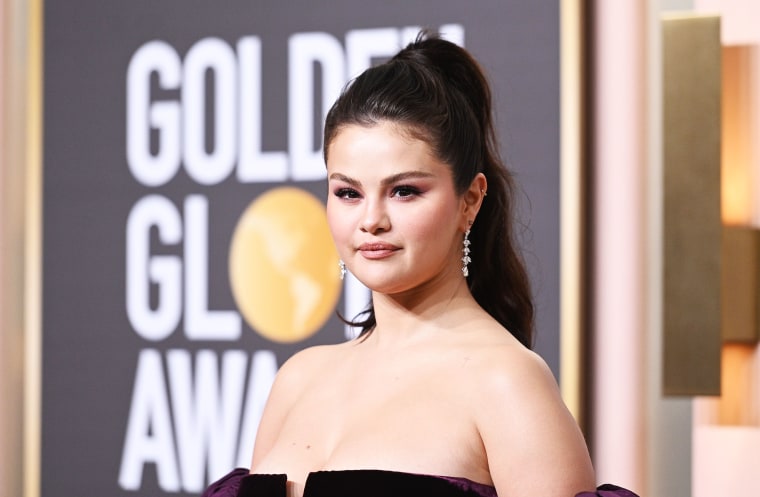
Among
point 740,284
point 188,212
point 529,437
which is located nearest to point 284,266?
point 188,212

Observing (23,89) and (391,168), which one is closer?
(391,168)

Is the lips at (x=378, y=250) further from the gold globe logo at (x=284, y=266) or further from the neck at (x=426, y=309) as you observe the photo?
the gold globe logo at (x=284, y=266)

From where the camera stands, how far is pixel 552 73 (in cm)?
214

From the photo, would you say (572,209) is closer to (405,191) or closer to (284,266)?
(284,266)

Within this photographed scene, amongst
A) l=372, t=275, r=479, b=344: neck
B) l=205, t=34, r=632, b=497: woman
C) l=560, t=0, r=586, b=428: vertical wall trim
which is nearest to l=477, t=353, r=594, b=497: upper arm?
l=205, t=34, r=632, b=497: woman

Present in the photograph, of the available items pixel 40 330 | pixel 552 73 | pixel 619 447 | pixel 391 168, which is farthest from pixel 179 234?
pixel 391 168

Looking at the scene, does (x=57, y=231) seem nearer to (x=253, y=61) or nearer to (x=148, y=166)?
(x=148, y=166)

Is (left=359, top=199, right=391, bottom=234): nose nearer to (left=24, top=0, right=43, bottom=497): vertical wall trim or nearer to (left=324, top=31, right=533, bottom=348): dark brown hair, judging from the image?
(left=324, top=31, right=533, bottom=348): dark brown hair

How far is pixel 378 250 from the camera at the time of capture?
1.32 m

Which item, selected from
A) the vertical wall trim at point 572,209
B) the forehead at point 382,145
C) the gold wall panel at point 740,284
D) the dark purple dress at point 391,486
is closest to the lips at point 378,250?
the forehead at point 382,145

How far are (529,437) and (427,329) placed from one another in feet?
0.79

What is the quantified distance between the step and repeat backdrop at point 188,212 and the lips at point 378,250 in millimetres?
914

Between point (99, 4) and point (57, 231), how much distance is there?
1.70 ft

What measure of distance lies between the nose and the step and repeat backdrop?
906mm
